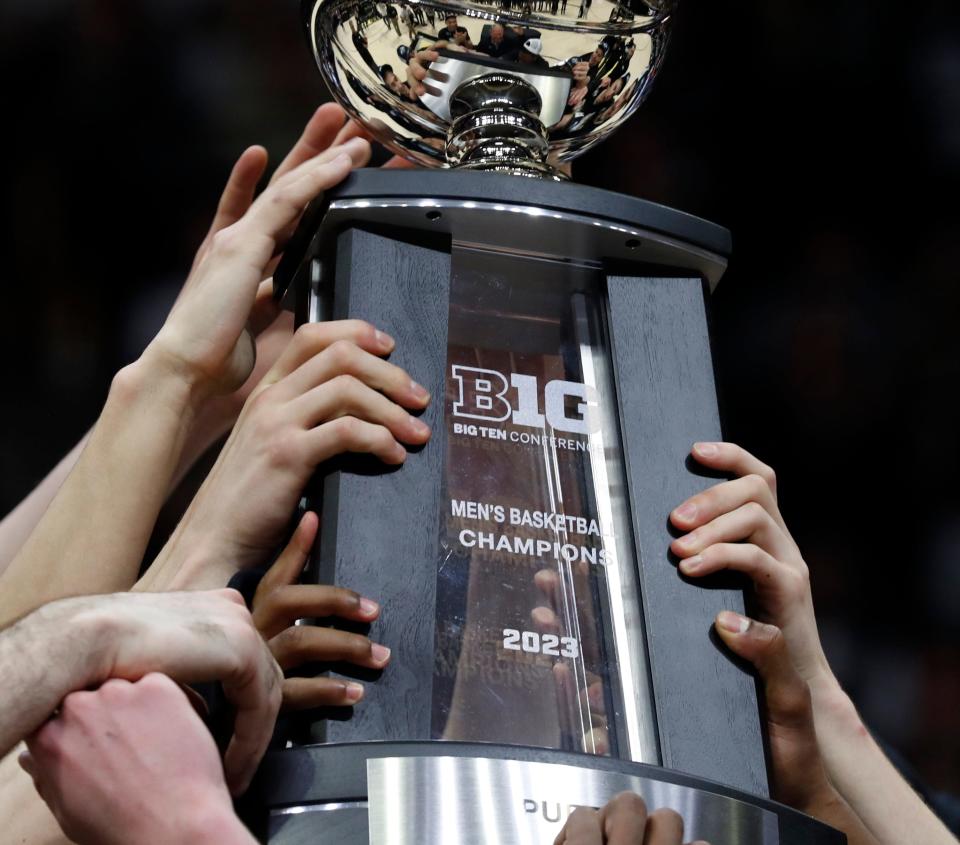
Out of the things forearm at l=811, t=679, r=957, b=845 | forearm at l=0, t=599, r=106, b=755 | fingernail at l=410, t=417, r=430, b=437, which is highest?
fingernail at l=410, t=417, r=430, b=437

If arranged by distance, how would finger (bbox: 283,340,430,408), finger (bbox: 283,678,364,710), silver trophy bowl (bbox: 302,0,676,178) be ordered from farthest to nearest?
silver trophy bowl (bbox: 302,0,676,178), finger (bbox: 283,340,430,408), finger (bbox: 283,678,364,710)

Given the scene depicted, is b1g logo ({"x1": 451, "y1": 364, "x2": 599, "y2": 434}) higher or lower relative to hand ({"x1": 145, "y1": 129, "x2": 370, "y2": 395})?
lower

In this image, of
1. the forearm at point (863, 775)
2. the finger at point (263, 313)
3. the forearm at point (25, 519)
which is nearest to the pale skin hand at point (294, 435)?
the finger at point (263, 313)

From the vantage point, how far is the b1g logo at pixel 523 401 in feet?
3.24

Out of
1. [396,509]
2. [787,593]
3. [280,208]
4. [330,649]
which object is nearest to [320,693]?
[330,649]

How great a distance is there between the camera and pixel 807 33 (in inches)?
108

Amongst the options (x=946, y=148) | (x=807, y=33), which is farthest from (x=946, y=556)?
(x=807, y=33)

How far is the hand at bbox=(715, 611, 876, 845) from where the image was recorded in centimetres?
94

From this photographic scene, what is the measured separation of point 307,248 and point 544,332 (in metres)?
0.18

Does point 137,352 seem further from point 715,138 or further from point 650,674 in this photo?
point 650,674

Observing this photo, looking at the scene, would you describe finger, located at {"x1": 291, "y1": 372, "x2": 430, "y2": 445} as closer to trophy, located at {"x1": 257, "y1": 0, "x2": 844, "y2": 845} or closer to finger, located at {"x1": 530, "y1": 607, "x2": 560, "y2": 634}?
trophy, located at {"x1": 257, "y1": 0, "x2": 844, "y2": 845}

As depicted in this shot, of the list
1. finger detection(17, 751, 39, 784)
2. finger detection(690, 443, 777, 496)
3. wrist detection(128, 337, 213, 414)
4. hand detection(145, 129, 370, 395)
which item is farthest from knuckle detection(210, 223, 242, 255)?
finger detection(17, 751, 39, 784)

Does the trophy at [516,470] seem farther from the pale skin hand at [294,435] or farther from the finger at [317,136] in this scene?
the finger at [317,136]

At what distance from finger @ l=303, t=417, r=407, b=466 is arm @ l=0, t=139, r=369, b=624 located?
35cm
